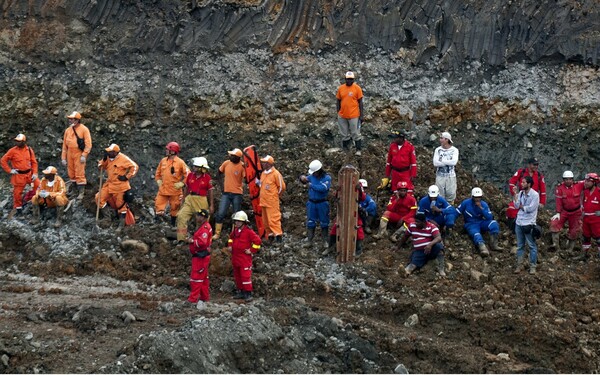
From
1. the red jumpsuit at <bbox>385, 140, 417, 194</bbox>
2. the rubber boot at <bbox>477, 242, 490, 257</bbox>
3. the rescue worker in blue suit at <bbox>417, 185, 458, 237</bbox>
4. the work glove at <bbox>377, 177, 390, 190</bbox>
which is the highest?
the red jumpsuit at <bbox>385, 140, 417, 194</bbox>

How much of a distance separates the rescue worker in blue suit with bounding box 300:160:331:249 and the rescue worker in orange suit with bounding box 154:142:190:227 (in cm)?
237

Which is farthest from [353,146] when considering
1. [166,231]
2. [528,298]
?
[528,298]

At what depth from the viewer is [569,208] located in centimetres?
2120

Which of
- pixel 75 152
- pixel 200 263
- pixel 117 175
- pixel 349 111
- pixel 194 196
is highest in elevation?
pixel 349 111

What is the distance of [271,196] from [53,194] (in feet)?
13.7

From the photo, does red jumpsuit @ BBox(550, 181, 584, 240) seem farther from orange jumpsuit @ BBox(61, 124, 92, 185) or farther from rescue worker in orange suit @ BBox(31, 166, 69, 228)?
rescue worker in orange suit @ BBox(31, 166, 69, 228)

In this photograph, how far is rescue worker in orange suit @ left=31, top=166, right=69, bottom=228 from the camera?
21969 millimetres

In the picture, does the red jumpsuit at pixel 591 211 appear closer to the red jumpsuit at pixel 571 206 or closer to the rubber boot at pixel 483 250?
the red jumpsuit at pixel 571 206

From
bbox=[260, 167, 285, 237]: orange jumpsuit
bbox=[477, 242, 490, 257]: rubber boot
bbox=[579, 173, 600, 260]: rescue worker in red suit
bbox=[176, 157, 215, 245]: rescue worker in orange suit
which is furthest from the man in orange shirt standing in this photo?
bbox=[579, 173, 600, 260]: rescue worker in red suit

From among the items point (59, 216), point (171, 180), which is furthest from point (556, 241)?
point (59, 216)

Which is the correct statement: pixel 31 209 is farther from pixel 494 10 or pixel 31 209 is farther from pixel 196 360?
pixel 494 10

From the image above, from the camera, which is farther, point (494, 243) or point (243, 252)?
point (494, 243)

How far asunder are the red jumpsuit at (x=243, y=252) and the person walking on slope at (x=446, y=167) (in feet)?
13.8

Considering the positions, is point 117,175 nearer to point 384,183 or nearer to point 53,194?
point 53,194
